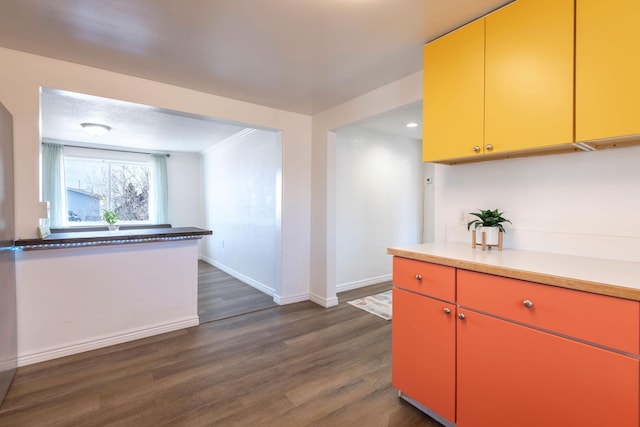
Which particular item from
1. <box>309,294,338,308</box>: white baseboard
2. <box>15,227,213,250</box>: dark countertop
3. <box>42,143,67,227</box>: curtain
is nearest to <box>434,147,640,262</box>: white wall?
<box>309,294,338,308</box>: white baseboard

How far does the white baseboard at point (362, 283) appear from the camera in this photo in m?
4.14

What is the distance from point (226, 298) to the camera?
12.7ft

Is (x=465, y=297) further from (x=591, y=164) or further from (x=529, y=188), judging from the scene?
(x=591, y=164)

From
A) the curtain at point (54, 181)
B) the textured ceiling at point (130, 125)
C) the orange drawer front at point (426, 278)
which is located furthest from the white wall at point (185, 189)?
the orange drawer front at point (426, 278)

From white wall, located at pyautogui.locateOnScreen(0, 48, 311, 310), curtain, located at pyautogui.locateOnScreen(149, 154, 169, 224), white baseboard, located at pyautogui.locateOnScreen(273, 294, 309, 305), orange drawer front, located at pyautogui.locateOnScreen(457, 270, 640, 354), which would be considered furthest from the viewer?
curtain, located at pyautogui.locateOnScreen(149, 154, 169, 224)

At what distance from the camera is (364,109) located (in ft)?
9.70

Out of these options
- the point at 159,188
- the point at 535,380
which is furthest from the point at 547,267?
the point at 159,188

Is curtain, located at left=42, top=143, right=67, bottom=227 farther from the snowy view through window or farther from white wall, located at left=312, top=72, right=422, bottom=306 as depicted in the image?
white wall, located at left=312, top=72, right=422, bottom=306

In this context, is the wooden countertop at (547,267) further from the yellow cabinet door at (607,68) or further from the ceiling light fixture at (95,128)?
the ceiling light fixture at (95,128)

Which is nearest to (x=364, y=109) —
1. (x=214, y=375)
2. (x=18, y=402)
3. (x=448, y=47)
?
(x=448, y=47)

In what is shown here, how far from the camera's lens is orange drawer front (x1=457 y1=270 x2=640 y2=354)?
0.99m

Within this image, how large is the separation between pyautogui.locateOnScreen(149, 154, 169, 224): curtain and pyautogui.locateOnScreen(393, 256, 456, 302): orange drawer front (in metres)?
5.92

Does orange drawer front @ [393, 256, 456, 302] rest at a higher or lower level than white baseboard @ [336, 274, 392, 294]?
higher

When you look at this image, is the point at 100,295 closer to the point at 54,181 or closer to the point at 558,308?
the point at 558,308
